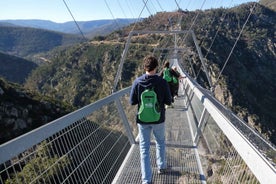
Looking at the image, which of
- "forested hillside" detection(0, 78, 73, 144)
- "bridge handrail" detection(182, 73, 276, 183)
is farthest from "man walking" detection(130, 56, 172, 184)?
"forested hillside" detection(0, 78, 73, 144)

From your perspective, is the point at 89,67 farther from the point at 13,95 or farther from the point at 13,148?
the point at 13,148

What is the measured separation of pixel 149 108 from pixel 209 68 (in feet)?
308

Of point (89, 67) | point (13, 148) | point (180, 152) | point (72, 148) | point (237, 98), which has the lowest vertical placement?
point (237, 98)

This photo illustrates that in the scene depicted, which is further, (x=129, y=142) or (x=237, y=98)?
(x=237, y=98)

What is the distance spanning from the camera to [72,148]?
13.6ft

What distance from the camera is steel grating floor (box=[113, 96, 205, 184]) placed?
5699 mm

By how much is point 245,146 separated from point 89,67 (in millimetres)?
117200

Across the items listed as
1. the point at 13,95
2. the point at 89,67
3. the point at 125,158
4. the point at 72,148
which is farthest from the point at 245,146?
the point at 89,67

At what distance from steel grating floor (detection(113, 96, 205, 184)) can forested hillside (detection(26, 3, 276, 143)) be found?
8035 cm

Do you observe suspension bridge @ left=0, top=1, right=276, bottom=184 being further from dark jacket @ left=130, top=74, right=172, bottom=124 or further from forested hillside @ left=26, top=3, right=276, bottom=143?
forested hillside @ left=26, top=3, right=276, bottom=143

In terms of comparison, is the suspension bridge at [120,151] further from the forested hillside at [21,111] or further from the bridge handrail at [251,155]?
the forested hillside at [21,111]

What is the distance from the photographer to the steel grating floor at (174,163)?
18.7ft

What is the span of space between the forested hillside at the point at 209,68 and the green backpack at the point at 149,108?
8377 centimetres

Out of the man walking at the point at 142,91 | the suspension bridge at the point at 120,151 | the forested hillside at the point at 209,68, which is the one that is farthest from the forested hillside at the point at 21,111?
the forested hillside at the point at 209,68
